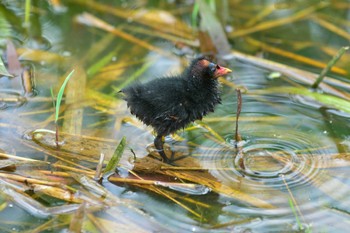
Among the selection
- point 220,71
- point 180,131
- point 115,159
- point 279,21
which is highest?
point 279,21

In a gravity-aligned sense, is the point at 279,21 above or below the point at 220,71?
above

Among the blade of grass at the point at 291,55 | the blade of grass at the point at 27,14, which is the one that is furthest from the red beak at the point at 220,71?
the blade of grass at the point at 27,14

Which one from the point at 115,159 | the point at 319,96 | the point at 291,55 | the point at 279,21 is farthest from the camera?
the point at 279,21

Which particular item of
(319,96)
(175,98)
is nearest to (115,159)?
(175,98)

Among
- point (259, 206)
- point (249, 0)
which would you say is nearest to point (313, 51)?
point (249, 0)

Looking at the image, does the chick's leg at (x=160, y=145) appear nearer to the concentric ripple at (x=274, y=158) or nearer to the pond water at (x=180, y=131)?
the pond water at (x=180, y=131)

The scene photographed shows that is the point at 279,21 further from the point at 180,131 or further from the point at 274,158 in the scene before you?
the point at 274,158

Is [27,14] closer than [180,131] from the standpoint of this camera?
No

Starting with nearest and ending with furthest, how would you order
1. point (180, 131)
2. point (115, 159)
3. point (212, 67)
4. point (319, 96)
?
point (115, 159), point (212, 67), point (180, 131), point (319, 96)
